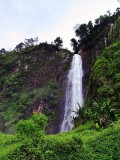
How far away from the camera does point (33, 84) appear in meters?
58.5

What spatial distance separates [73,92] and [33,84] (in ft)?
42.3

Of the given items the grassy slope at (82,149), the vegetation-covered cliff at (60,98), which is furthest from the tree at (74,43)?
the grassy slope at (82,149)

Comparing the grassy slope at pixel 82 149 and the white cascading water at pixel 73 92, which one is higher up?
A: the white cascading water at pixel 73 92

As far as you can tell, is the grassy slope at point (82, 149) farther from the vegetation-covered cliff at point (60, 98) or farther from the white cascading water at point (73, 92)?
the white cascading water at point (73, 92)

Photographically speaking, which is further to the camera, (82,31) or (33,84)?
(82,31)

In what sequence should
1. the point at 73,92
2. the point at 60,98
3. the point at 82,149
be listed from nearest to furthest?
the point at 82,149, the point at 73,92, the point at 60,98

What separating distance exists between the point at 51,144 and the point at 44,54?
1898 inches

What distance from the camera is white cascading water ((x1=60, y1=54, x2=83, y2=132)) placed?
141 feet

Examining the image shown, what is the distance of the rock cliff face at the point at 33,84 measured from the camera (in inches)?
1996

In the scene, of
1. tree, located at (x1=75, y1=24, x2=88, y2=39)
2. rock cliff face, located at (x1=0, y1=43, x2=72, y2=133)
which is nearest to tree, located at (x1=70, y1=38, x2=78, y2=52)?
tree, located at (x1=75, y1=24, x2=88, y2=39)

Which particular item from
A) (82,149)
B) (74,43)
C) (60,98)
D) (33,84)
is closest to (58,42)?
(74,43)

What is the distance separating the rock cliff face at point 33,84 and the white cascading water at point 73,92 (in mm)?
1734

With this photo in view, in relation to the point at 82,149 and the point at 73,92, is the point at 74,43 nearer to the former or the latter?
the point at 73,92

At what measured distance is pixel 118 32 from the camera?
4828 centimetres
